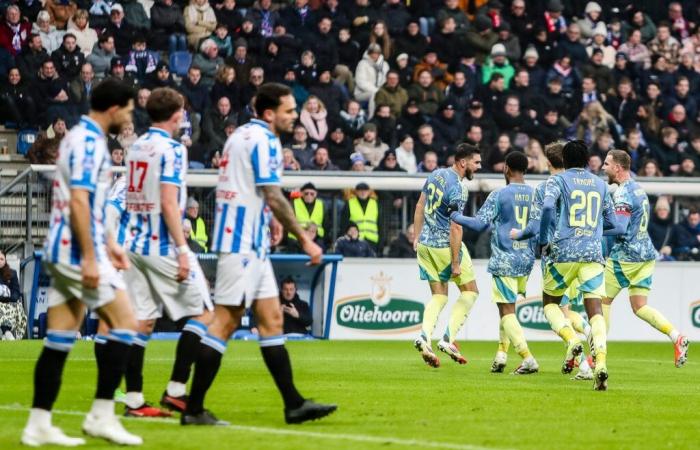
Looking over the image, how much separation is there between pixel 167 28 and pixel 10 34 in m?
2.84

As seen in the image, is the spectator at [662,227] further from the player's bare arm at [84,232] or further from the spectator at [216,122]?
the player's bare arm at [84,232]

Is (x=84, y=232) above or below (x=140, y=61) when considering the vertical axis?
below

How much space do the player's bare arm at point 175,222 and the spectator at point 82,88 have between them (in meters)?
14.2

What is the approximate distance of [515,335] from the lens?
15219 millimetres

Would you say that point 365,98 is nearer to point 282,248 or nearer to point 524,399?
point 282,248

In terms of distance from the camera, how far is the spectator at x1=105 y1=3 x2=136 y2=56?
998 inches

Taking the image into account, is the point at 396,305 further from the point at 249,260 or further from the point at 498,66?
the point at 249,260

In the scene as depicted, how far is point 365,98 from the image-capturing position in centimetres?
2656

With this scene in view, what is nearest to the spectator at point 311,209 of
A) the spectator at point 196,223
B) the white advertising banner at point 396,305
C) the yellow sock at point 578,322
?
the white advertising banner at point 396,305

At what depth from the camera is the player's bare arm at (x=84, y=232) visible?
8.27 m

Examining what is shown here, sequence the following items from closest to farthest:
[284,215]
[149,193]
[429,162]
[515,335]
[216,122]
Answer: [284,215] → [149,193] → [515,335] → [216,122] → [429,162]

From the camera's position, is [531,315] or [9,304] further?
[531,315]

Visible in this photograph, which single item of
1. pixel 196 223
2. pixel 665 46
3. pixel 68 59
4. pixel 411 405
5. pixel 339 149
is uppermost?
pixel 665 46

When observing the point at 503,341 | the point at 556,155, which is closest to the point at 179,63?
the point at 503,341
